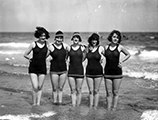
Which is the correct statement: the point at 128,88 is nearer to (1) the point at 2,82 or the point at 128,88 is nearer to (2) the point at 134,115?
(2) the point at 134,115

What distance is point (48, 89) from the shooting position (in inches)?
347

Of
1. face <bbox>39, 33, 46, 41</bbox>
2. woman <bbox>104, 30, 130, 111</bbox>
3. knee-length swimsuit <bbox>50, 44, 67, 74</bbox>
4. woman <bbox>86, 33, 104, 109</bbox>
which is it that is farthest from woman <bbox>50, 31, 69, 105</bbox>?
woman <bbox>104, 30, 130, 111</bbox>

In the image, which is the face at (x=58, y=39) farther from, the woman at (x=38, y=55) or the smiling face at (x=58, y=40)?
the woman at (x=38, y=55)

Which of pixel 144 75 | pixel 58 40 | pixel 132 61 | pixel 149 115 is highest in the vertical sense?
pixel 58 40

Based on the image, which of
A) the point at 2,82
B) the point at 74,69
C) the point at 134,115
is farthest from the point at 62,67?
the point at 2,82

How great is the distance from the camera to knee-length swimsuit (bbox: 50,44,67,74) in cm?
570

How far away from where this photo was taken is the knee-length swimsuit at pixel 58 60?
18.7 ft

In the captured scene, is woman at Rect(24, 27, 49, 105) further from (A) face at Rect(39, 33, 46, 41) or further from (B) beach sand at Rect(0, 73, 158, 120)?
(B) beach sand at Rect(0, 73, 158, 120)

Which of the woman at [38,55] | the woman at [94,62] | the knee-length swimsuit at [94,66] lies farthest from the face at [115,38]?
the woman at [38,55]

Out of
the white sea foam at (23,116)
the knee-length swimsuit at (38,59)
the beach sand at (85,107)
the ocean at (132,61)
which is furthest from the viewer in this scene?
the ocean at (132,61)

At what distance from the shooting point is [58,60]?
5.73 m

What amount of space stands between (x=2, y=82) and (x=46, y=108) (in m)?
5.07

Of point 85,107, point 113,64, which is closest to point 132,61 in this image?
point 85,107

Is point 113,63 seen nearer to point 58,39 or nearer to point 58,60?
point 58,60
